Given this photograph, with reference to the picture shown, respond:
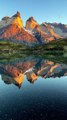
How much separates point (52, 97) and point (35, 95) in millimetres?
4608

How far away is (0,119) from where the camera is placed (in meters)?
37.3

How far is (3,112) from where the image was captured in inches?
1608

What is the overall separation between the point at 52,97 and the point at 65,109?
9.94m

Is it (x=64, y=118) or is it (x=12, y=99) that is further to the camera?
(x=12, y=99)

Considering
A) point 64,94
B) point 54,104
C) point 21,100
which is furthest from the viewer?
point 64,94

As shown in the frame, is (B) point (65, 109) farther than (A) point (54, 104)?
No

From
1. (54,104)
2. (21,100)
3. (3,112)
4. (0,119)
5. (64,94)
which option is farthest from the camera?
(64,94)

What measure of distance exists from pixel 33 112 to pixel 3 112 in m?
5.07

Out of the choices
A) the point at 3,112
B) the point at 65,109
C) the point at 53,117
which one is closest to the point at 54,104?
the point at 65,109

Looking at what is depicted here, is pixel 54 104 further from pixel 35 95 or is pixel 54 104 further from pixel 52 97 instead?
pixel 35 95

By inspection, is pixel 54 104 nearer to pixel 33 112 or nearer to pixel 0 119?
pixel 33 112

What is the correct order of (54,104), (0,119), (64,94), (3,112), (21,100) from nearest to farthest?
(0,119) → (3,112) → (54,104) → (21,100) → (64,94)

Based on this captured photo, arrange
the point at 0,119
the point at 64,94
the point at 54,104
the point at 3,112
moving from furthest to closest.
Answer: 1. the point at 64,94
2. the point at 54,104
3. the point at 3,112
4. the point at 0,119

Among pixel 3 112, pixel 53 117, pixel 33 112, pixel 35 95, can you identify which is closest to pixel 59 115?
pixel 53 117
